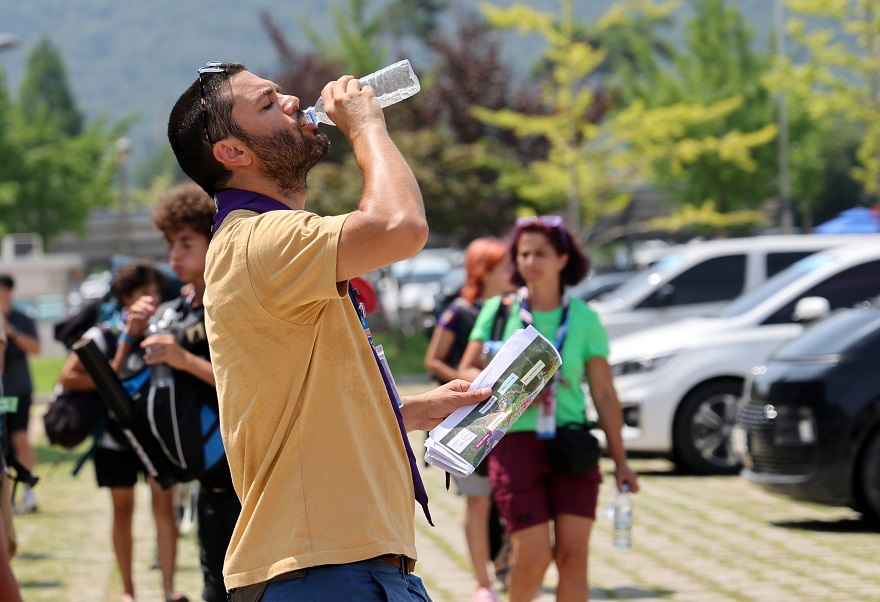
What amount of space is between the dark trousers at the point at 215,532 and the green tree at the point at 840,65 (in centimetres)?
2300

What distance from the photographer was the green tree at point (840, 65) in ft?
86.3

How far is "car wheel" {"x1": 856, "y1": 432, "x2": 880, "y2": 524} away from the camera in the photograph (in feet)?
28.3

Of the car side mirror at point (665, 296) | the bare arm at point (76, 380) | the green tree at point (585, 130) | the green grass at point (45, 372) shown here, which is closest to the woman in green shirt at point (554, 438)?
the bare arm at point (76, 380)

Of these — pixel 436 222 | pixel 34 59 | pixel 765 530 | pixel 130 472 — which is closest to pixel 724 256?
pixel 765 530

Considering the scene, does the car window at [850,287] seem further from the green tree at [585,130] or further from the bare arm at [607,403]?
the green tree at [585,130]

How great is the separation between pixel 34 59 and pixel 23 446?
14267 centimetres

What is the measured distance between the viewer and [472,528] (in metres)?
7.49

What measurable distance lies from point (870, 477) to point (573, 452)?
3563 millimetres

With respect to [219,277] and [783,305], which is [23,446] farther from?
[219,277]

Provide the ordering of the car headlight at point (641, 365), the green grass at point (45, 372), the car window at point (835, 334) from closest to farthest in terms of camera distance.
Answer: the car window at point (835, 334) < the car headlight at point (641, 365) < the green grass at point (45, 372)

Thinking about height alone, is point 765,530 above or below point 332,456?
below

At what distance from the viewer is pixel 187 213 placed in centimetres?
586

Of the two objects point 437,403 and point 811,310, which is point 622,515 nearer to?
point 437,403

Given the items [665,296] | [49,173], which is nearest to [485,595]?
[665,296]
